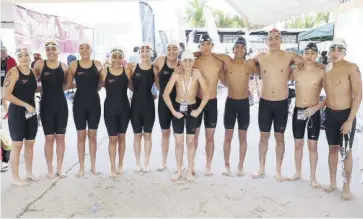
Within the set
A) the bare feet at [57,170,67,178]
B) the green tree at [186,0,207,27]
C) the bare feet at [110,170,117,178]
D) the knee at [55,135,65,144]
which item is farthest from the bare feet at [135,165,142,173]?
the green tree at [186,0,207,27]

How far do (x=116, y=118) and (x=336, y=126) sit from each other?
2.36m

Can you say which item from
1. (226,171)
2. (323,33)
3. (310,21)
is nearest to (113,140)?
(226,171)

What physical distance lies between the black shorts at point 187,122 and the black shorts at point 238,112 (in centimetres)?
41

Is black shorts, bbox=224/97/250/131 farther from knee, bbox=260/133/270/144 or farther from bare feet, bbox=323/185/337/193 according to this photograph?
bare feet, bbox=323/185/337/193

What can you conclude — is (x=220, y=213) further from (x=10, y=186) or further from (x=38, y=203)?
(x=10, y=186)

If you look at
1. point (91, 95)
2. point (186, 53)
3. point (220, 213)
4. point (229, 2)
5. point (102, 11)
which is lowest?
point (220, 213)

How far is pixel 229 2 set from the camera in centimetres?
619

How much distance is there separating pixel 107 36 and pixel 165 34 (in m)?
7.03

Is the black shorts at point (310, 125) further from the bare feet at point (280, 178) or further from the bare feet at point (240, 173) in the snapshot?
the bare feet at point (240, 173)

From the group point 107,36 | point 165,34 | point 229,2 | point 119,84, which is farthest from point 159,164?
point 107,36

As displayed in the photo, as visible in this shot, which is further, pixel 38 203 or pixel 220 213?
pixel 38 203

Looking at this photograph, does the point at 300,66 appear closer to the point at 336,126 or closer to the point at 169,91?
the point at 336,126

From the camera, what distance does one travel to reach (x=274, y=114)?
386 centimetres

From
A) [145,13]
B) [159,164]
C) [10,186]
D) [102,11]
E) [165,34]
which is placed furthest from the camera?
[102,11]
